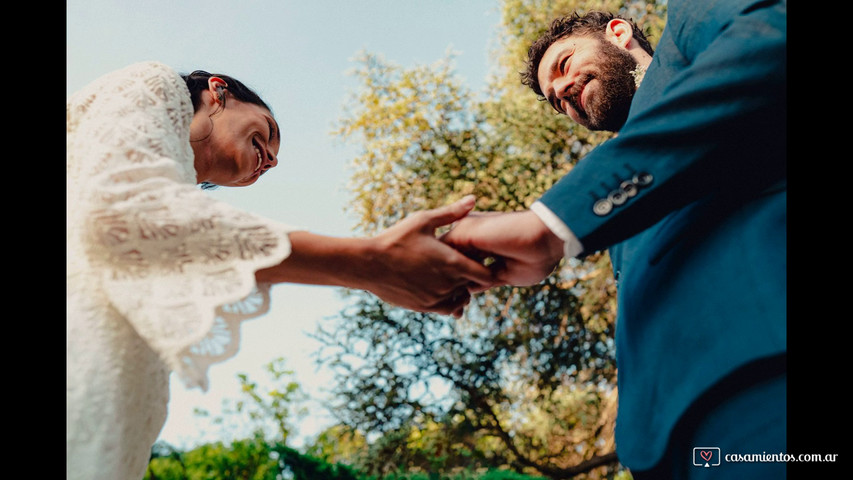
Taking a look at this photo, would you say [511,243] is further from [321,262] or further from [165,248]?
[165,248]

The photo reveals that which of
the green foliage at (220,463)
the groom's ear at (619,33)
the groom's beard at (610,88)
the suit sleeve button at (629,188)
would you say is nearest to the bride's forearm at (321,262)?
the suit sleeve button at (629,188)

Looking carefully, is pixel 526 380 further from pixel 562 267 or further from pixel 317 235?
pixel 317 235

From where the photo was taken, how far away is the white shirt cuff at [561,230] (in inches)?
51.7

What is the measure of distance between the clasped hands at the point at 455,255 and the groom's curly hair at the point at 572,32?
98 centimetres

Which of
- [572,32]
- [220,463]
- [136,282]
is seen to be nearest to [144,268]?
[136,282]

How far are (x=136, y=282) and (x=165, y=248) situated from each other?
89 mm

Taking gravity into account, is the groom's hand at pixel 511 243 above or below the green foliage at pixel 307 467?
above

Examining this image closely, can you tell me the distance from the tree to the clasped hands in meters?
4.28

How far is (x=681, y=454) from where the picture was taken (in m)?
1.31

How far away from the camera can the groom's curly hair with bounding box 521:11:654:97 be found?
2.28 metres

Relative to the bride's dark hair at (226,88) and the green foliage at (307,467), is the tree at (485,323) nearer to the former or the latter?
the green foliage at (307,467)

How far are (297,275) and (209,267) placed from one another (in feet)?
0.68

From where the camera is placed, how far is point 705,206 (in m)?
1.36
